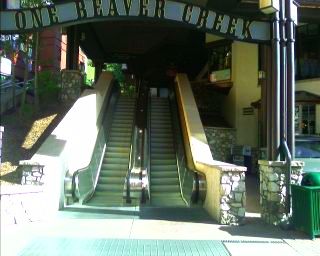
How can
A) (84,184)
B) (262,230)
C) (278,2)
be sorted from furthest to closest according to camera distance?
1. (84,184)
2. (278,2)
3. (262,230)

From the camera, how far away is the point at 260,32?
10.8m

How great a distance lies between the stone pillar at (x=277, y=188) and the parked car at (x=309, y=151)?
71.3 inches

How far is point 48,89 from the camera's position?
18.7 metres

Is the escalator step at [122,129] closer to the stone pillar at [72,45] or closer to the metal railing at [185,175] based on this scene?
the metal railing at [185,175]

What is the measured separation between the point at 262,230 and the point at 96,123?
7825 mm

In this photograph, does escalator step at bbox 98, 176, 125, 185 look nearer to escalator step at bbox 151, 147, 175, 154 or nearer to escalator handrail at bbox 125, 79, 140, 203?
escalator handrail at bbox 125, 79, 140, 203

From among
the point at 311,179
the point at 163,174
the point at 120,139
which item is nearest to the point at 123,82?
the point at 120,139

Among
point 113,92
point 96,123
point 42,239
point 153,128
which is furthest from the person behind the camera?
point 113,92

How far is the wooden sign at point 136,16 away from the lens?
35.8 feet

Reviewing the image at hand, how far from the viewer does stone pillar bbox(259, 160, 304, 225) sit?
32.1 ft

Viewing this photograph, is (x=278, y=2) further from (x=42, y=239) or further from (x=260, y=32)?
(x=42, y=239)

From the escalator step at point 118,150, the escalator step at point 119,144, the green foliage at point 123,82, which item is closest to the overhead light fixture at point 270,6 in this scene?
the escalator step at point 118,150

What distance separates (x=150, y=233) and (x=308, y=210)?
282 centimetres

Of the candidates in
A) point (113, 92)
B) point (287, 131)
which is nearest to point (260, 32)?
point (287, 131)
